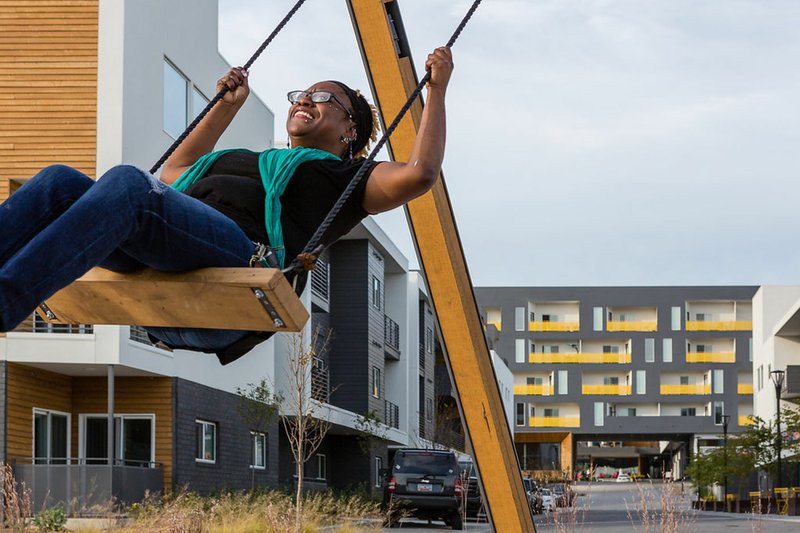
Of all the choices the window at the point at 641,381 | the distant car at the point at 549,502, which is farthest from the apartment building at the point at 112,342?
the window at the point at 641,381

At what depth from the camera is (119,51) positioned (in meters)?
21.4

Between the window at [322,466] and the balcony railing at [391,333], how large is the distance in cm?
600

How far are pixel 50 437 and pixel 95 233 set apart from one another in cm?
2070

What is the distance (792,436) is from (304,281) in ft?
127

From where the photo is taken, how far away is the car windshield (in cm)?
2369

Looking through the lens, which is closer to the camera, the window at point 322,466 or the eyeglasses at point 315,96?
the eyeglasses at point 315,96

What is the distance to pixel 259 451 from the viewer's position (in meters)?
31.3

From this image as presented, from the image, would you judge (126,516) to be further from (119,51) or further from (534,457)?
(534,457)

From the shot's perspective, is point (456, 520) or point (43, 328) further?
point (456, 520)

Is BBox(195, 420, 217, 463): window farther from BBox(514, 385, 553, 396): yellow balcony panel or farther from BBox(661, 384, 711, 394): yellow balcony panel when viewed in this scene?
BBox(661, 384, 711, 394): yellow balcony panel

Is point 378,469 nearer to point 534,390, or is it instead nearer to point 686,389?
point 534,390

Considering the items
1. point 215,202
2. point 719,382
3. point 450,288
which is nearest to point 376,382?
point 450,288

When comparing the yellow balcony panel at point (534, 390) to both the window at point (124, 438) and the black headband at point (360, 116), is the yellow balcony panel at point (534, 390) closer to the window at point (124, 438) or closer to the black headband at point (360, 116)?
the window at point (124, 438)

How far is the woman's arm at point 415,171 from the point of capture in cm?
393
